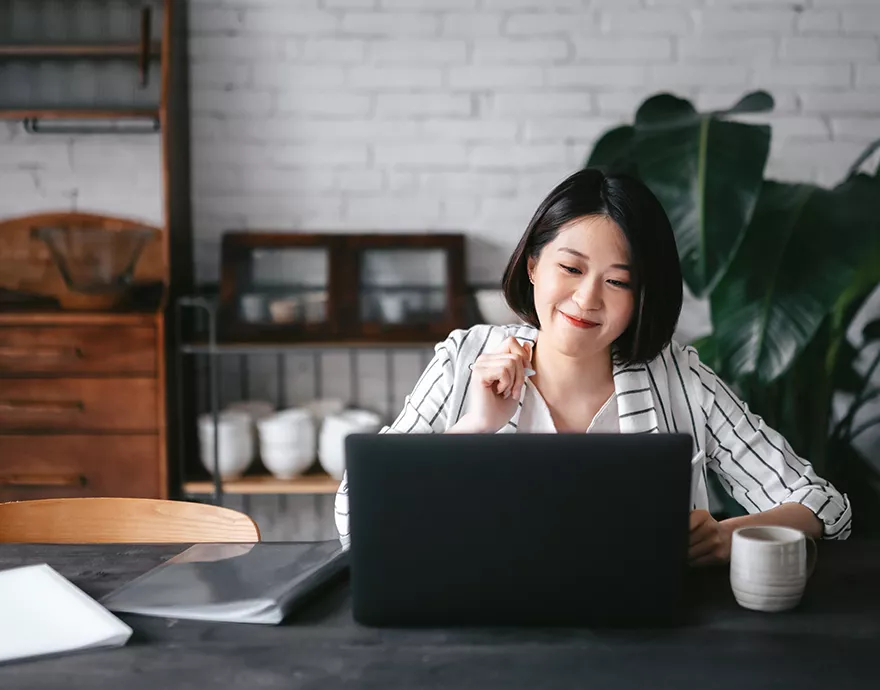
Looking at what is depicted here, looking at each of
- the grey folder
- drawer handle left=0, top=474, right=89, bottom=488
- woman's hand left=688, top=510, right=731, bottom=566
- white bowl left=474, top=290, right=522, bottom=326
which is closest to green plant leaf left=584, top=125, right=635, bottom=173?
white bowl left=474, top=290, right=522, bottom=326

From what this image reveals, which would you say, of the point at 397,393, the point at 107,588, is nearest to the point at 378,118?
the point at 397,393

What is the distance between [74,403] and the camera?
2.62 m

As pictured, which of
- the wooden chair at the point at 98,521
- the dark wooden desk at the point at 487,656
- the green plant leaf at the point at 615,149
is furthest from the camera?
the green plant leaf at the point at 615,149

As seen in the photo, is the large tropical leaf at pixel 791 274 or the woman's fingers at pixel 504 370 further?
the large tropical leaf at pixel 791 274

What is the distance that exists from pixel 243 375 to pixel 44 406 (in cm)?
65

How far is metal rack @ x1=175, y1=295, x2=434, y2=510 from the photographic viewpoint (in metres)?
2.70

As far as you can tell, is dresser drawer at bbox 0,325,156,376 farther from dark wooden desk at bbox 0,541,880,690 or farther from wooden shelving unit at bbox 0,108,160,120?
dark wooden desk at bbox 0,541,880,690

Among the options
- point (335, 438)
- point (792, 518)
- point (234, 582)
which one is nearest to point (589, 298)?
point (792, 518)

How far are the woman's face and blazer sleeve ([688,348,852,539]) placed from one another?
24 cm

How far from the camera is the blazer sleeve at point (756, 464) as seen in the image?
1428 mm

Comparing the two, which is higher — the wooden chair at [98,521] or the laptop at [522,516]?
the laptop at [522,516]

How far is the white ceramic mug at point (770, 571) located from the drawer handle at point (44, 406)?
205 centimetres

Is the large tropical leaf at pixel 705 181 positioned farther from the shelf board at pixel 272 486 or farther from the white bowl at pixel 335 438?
the shelf board at pixel 272 486

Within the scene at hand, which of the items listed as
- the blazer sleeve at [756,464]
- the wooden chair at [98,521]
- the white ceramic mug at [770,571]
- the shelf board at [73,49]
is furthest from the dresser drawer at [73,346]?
the white ceramic mug at [770,571]
